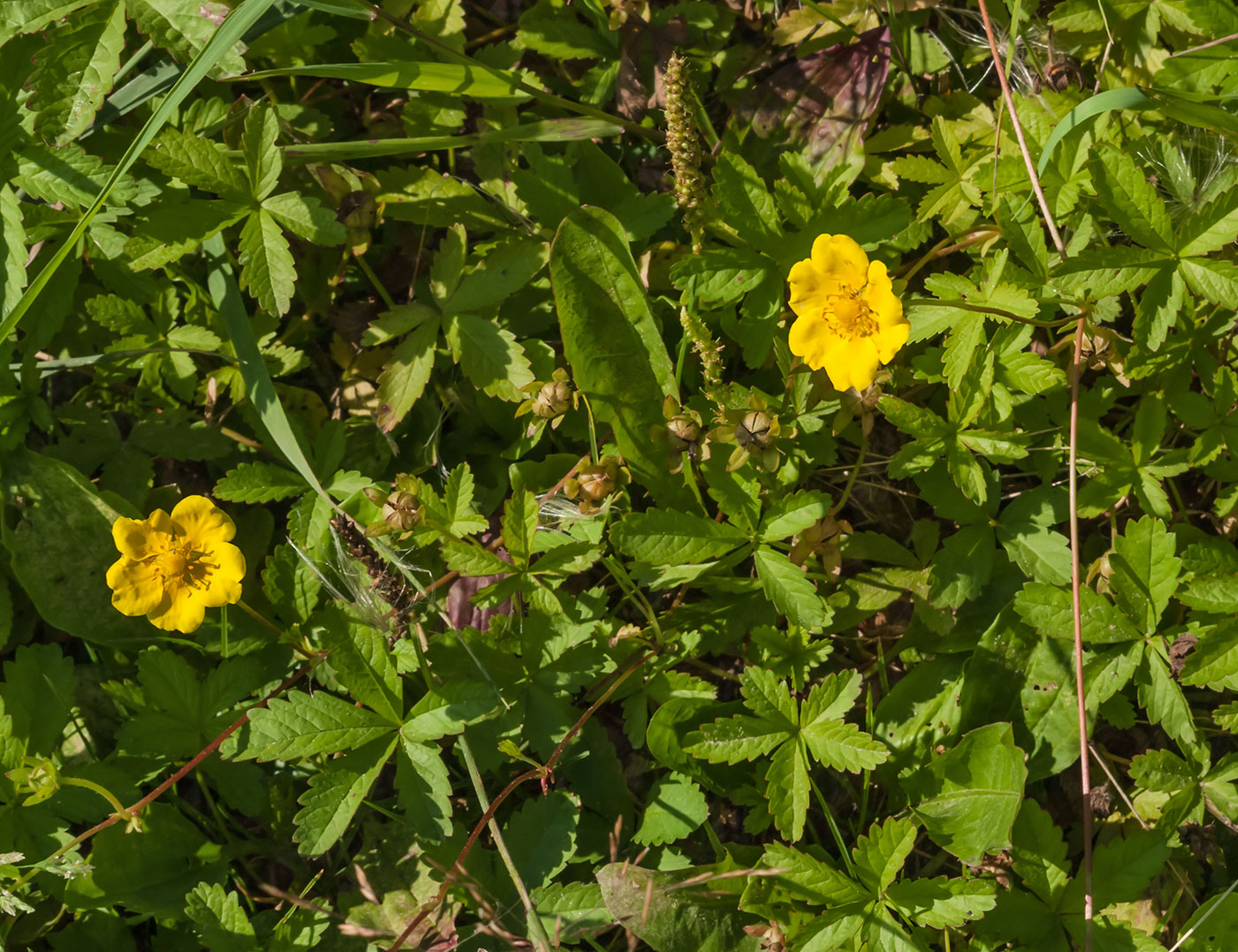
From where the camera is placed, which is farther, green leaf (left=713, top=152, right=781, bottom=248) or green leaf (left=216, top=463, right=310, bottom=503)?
green leaf (left=216, top=463, right=310, bottom=503)

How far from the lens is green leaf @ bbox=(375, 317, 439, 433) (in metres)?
3.00

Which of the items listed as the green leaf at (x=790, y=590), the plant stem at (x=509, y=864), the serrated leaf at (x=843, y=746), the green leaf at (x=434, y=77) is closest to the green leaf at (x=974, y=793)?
the serrated leaf at (x=843, y=746)

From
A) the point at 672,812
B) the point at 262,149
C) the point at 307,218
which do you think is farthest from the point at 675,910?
the point at 262,149

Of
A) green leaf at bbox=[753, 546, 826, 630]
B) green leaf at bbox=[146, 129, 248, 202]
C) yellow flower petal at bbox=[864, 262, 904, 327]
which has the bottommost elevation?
green leaf at bbox=[753, 546, 826, 630]

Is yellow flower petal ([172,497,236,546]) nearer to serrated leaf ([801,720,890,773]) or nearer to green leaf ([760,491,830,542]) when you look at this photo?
green leaf ([760,491,830,542])

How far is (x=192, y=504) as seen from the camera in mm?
2889

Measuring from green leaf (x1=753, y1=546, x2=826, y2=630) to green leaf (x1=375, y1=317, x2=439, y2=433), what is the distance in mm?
1128

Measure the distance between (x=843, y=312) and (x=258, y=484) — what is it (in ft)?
5.86

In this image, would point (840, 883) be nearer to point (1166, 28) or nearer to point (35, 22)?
point (1166, 28)

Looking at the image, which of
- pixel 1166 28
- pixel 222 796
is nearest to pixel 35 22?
pixel 222 796

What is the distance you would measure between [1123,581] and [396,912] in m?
2.30

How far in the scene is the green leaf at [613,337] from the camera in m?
2.87

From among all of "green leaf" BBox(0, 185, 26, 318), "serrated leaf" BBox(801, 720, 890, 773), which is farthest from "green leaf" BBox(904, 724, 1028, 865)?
"green leaf" BBox(0, 185, 26, 318)

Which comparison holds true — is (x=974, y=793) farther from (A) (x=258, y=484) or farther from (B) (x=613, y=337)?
(A) (x=258, y=484)
